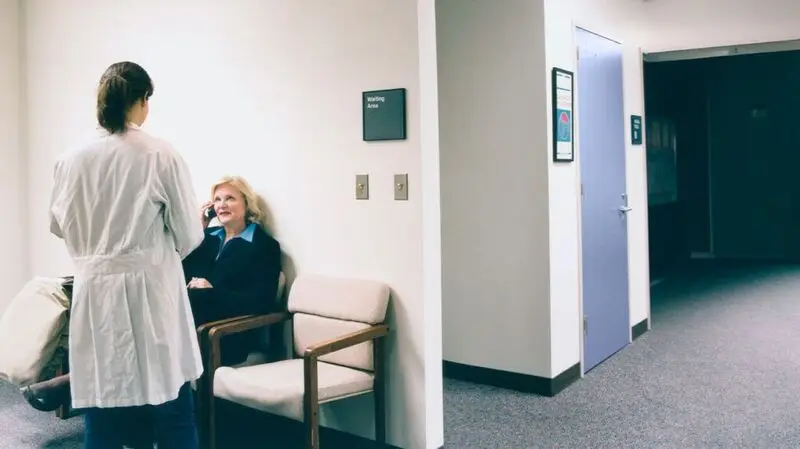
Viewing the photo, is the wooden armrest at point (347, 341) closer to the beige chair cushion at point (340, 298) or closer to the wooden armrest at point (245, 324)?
the beige chair cushion at point (340, 298)

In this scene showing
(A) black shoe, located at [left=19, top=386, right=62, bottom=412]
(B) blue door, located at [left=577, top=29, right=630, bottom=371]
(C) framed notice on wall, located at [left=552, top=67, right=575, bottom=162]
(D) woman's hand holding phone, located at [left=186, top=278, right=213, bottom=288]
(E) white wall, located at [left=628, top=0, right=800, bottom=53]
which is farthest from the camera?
(E) white wall, located at [left=628, top=0, right=800, bottom=53]

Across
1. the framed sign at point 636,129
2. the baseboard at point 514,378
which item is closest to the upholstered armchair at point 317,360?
the baseboard at point 514,378

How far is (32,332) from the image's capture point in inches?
107

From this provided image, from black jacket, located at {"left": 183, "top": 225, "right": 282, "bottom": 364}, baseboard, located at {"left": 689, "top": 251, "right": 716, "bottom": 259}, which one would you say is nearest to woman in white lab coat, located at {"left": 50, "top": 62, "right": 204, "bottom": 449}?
black jacket, located at {"left": 183, "top": 225, "right": 282, "bottom": 364}

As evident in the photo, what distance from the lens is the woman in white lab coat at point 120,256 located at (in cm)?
219

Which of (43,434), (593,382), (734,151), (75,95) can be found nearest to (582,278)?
(593,382)

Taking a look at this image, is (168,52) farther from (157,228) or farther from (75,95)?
(157,228)

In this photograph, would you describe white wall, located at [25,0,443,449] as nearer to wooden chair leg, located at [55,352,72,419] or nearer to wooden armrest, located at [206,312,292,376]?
wooden armrest, located at [206,312,292,376]

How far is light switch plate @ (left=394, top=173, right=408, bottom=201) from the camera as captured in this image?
280 centimetres

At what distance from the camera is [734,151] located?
8641 millimetres

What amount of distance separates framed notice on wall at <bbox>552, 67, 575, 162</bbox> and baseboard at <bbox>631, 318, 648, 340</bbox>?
156 centimetres

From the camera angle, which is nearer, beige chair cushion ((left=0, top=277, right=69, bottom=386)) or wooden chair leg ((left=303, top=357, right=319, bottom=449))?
wooden chair leg ((left=303, top=357, right=319, bottom=449))

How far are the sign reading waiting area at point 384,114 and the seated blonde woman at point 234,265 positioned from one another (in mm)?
693

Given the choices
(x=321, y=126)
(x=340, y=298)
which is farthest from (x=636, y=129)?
(x=340, y=298)
